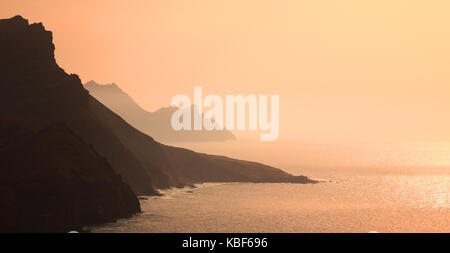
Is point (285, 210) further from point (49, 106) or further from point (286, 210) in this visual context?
point (49, 106)

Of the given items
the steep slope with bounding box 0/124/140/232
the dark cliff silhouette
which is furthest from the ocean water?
the dark cliff silhouette

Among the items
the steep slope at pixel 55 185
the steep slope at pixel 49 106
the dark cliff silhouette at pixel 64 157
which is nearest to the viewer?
the steep slope at pixel 55 185

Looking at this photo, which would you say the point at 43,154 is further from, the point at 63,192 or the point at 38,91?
the point at 38,91

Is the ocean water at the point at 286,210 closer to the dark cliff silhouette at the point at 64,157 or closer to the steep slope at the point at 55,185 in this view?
the steep slope at the point at 55,185

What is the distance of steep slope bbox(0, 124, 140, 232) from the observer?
272 ft

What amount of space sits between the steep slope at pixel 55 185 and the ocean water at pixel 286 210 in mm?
4436

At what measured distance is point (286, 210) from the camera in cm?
12431

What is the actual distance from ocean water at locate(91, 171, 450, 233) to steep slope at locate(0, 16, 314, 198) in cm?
987

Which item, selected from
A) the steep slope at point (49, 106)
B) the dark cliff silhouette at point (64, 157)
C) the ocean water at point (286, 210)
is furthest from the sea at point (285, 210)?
the steep slope at point (49, 106)

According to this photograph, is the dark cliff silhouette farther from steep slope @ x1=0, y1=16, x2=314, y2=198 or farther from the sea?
the sea

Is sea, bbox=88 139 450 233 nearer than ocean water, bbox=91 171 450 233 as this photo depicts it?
Yes

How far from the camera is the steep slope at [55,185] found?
82812mm
